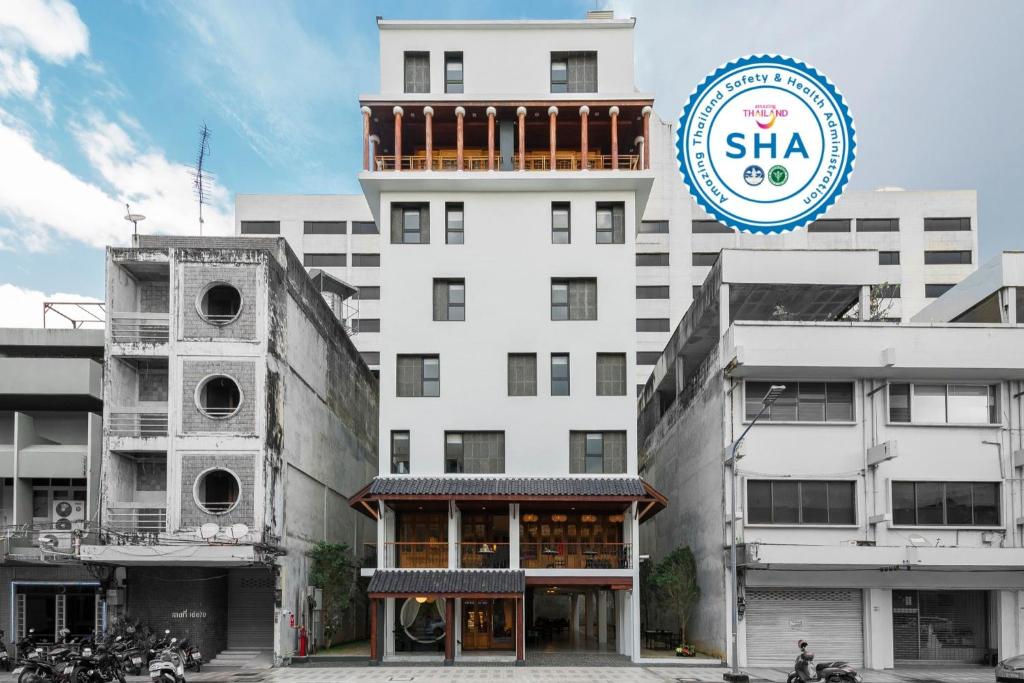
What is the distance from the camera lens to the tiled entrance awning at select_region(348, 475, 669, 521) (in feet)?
114

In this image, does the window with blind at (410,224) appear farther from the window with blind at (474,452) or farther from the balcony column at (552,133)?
the window with blind at (474,452)

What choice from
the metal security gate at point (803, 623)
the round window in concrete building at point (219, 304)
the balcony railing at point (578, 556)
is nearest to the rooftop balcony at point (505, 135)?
the round window in concrete building at point (219, 304)

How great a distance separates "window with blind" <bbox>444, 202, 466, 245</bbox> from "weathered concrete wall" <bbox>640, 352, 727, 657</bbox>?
12337mm

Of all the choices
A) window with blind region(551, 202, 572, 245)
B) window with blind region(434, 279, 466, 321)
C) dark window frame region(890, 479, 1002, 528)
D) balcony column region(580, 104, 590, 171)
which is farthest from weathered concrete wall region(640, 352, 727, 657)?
window with blind region(434, 279, 466, 321)

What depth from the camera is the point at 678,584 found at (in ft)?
121

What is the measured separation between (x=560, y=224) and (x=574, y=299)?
348cm

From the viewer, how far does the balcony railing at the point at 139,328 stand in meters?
34.1

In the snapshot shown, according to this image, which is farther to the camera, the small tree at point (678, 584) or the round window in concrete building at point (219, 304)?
the small tree at point (678, 584)

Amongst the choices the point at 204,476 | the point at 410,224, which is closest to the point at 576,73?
the point at 410,224

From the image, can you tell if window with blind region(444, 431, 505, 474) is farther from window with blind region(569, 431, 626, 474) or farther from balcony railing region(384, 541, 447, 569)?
balcony railing region(384, 541, 447, 569)

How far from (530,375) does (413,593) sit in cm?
1023

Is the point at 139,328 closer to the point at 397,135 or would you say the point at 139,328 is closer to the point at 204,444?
the point at 204,444

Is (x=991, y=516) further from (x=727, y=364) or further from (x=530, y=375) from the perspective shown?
(x=530, y=375)

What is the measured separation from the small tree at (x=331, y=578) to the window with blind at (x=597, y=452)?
34.3 ft
